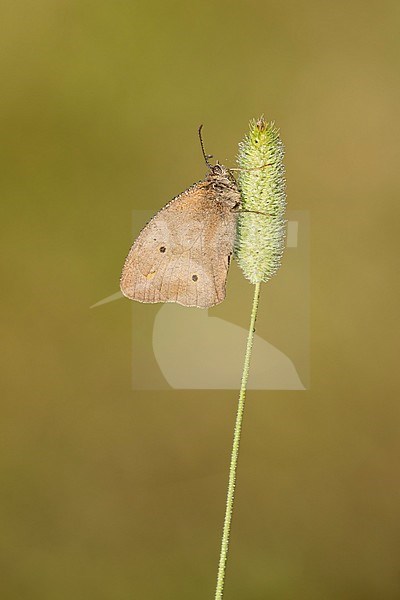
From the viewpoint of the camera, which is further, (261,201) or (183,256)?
(183,256)

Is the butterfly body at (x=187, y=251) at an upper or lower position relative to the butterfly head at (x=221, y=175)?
lower

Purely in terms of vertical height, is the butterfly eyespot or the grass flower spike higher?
the butterfly eyespot

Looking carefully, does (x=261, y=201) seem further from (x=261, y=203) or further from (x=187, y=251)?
(x=187, y=251)

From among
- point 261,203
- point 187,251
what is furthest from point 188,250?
point 261,203

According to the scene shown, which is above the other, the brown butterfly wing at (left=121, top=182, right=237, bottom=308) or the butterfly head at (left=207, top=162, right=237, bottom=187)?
the butterfly head at (left=207, top=162, right=237, bottom=187)

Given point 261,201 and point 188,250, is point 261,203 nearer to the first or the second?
point 261,201

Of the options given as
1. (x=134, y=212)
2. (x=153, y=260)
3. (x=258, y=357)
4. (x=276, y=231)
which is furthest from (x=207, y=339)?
(x=276, y=231)
